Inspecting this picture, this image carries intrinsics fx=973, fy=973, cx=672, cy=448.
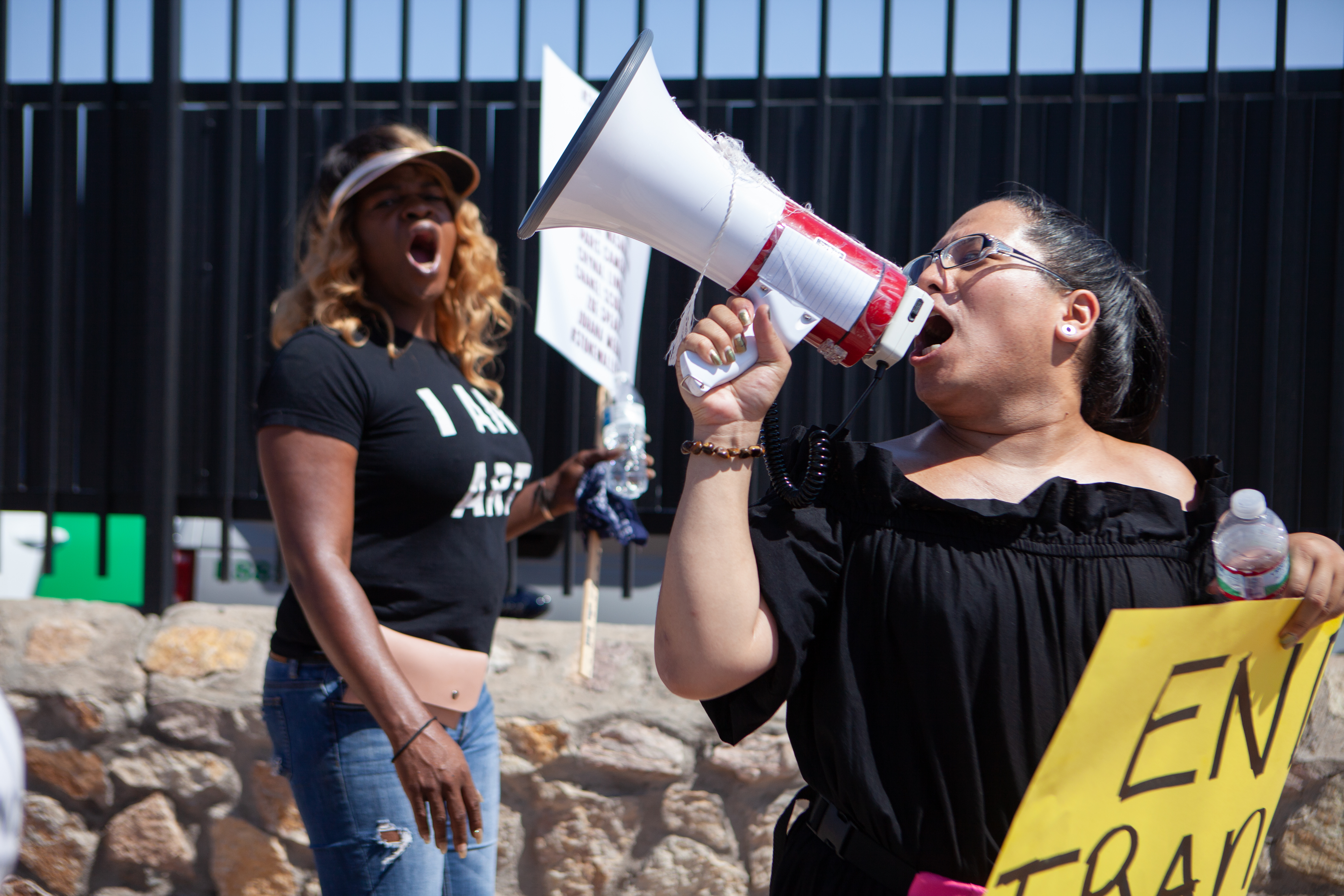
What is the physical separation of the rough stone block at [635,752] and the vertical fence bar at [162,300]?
151cm

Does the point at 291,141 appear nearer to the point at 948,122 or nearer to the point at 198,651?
the point at 198,651

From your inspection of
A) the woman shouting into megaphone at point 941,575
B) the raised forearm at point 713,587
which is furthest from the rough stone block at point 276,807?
the raised forearm at point 713,587

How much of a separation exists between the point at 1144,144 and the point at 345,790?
2.74 meters

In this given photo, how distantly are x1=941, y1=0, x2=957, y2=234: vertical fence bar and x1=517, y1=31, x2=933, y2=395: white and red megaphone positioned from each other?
70.8 inches

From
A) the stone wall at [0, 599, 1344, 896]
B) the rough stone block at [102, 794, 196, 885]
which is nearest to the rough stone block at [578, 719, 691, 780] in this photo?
the stone wall at [0, 599, 1344, 896]

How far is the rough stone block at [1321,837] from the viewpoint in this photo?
2.59 m

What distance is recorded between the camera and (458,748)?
1653mm

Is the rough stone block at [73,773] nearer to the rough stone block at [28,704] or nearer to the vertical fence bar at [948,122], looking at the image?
the rough stone block at [28,704]

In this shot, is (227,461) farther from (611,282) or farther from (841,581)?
(841,581)

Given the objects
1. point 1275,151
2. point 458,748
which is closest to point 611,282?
point 458,748

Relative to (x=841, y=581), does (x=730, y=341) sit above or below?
above

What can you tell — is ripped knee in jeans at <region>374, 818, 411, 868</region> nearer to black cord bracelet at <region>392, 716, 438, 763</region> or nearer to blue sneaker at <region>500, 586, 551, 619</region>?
black cord bracelet at <region>392, 716, 438, 763</region>

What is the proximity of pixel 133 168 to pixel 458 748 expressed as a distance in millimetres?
2573

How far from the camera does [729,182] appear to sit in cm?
126
